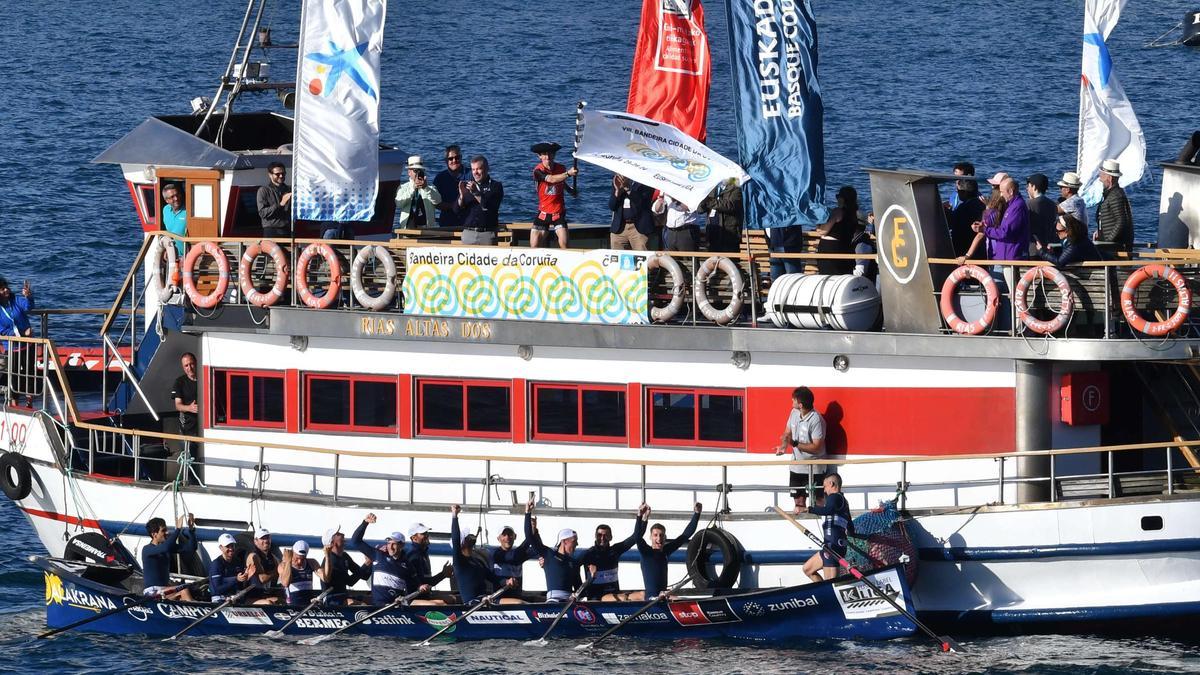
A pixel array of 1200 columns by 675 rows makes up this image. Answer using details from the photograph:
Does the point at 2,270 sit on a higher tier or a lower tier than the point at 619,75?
lower

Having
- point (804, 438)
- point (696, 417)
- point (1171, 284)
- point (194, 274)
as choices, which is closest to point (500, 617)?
point (696, 417)

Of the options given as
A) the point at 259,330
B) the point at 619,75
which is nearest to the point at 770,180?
the point at 259,330

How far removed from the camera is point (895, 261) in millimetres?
22625

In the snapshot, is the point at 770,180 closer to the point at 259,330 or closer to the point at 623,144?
the point at 623,144

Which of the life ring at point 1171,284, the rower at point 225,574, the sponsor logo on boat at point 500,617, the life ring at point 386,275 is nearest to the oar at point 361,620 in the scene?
the sponsor logo on boat at point 500,617

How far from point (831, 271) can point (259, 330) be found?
7192mm

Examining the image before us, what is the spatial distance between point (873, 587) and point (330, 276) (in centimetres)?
773

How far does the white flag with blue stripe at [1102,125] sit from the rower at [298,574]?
10.7m

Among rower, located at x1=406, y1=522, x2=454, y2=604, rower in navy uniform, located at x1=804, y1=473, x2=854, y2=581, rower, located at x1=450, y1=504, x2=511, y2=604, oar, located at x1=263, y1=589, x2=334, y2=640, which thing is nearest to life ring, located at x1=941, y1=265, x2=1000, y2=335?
rower in navy uniform, located at x1=804, y1=473, x2=854, y2=581

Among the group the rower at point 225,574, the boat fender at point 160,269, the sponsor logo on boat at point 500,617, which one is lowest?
the sponsor logo on boat at point 500,617

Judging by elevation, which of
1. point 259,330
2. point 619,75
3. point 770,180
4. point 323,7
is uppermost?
point 619,75

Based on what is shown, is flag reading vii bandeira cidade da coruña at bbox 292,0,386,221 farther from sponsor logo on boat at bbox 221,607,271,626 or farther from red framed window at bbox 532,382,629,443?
sponsor logo on boat at bbox 221,607,271,626

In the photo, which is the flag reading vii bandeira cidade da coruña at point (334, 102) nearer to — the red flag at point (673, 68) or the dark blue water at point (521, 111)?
the red flag at point (673, 68)

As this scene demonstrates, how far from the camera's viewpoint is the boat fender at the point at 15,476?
26.9m
